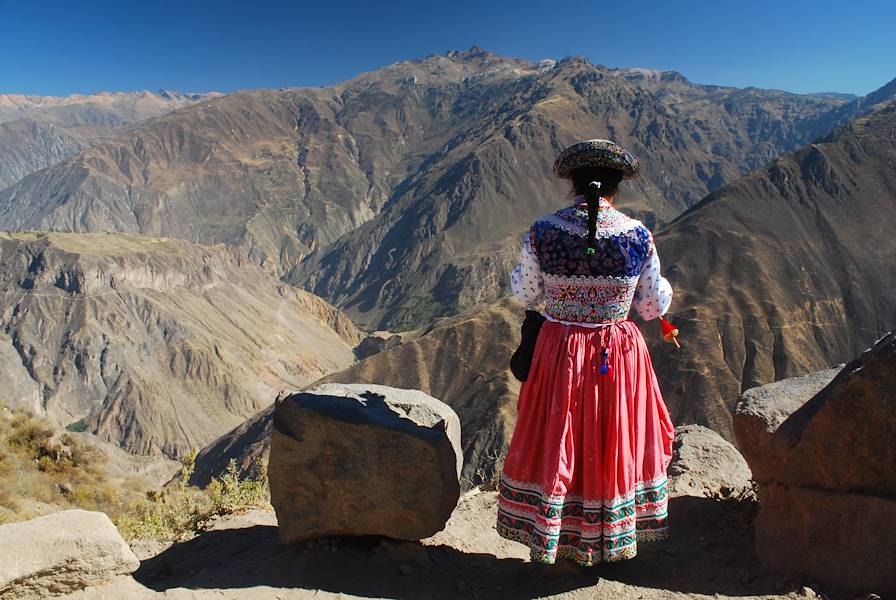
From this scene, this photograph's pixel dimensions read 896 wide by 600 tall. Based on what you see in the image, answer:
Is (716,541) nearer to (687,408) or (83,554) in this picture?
(83,554)

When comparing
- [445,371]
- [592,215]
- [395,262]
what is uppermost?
[395,262]

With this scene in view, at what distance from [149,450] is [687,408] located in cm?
3906

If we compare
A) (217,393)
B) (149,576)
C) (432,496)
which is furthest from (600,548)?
(217,393)

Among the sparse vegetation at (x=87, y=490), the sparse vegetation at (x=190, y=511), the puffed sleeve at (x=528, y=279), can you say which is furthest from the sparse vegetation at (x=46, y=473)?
the puffed sleeve at (x=528, y=279)

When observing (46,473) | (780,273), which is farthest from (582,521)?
(780,273)

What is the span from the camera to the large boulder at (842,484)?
3055mm

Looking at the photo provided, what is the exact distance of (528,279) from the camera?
343 centimetres

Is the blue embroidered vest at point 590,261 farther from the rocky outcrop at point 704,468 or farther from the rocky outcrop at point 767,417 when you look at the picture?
the rocky outcrop at point 704,468

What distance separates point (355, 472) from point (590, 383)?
167 centimetres

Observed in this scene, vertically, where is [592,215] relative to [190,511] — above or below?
above

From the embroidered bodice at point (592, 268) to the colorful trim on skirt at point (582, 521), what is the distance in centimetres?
102

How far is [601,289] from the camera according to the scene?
3.30m

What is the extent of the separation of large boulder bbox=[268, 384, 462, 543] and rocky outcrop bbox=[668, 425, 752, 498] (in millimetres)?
2134

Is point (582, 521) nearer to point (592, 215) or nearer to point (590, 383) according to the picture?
point (590, 383)
